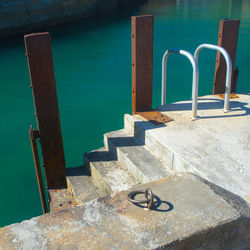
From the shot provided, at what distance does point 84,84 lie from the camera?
10938 millimetres

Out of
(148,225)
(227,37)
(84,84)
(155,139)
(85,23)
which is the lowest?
(84,84)

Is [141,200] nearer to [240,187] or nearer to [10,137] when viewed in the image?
[240,187]

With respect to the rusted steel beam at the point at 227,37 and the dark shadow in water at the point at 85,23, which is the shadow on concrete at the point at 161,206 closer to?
the rusted steel beam at the point at 227,37

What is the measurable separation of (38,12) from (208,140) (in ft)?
65.1

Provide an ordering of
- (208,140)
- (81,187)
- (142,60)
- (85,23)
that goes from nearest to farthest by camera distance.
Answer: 1. (208,140)
2. (81,187)
3. (142,60)
4. (85,23)

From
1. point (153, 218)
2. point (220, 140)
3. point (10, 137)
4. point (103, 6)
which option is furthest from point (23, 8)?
point (153, 218)

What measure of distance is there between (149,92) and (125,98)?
4.95m

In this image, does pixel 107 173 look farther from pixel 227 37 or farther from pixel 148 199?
pixel 227 37

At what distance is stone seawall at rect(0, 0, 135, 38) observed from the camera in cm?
1886

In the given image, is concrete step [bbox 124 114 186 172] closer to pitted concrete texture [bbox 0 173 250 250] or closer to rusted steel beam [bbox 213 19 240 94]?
pitted concrete texture [bbox 0 173 250 250]

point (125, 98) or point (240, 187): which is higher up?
point (240, 187)

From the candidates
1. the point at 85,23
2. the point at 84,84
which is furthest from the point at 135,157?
the point at 85,23

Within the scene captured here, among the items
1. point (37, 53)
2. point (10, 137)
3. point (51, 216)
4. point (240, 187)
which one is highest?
point (37, 53)

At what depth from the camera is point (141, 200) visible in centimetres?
235
